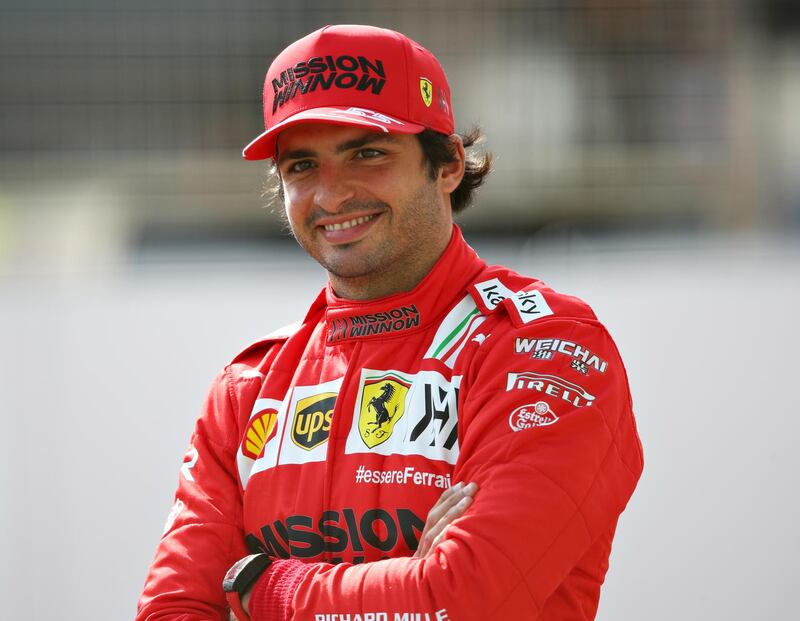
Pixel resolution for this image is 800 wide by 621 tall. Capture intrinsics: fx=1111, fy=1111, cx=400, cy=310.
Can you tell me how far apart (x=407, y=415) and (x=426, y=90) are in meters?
0.68

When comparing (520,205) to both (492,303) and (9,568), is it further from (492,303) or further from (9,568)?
(492,303)

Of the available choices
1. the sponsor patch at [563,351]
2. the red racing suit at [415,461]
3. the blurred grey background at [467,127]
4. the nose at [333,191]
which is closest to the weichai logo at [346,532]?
the red racing suit at [415,461]

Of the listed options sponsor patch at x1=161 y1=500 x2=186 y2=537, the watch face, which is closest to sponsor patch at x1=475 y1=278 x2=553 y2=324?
the watch face

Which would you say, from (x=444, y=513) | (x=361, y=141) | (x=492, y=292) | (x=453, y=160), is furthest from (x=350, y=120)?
(x=444, y=513)

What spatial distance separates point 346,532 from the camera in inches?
79.7

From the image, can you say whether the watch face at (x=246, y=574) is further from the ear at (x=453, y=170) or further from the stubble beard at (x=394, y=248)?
the ear at (x=453, y=170)

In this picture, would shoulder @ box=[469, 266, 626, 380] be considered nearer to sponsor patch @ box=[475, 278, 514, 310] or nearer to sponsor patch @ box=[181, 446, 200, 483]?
sponsor patch @ box=[475, 278, 514, 310]

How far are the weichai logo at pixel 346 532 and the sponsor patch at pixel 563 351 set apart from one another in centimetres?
36

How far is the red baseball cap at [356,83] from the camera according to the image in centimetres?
219

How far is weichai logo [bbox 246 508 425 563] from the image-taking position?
1988 mm

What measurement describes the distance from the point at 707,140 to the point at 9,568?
3.46m

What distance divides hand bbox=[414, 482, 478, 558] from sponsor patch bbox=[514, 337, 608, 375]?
0.92 ft

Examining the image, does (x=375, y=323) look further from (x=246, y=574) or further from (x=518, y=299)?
(x=246, y=574)

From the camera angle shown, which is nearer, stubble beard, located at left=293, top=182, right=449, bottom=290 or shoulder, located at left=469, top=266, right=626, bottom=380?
shoulder, located at left=469, top=266, right=626, bottom=380
